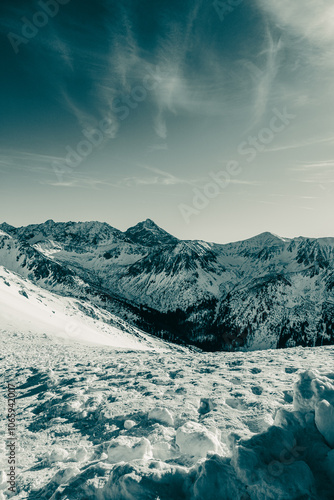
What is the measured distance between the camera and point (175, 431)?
269 inches

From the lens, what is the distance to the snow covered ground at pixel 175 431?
4.06 m

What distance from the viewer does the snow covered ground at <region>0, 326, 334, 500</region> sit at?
160 inches

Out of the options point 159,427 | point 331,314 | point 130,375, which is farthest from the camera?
point 331,314

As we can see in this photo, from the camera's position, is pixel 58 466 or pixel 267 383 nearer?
pixel 58 466

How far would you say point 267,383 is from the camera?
10164mm

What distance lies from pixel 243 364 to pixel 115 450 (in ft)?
31.5

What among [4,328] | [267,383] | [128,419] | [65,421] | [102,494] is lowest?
[4,328]

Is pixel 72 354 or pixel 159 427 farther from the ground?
pixel 159 427

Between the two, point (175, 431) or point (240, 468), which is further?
point (175, 431)

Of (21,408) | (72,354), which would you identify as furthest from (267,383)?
(72,354)

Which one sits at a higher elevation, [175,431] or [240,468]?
[240,468]

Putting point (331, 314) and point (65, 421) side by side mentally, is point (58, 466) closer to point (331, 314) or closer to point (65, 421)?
point (65, 421)

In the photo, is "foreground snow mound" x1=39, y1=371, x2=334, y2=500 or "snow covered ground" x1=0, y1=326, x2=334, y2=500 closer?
"foreground snow mound" x1=39, y1=371, x2=334, y2=500

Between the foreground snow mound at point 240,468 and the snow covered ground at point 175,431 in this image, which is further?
the snow covered ground at point 175,431
